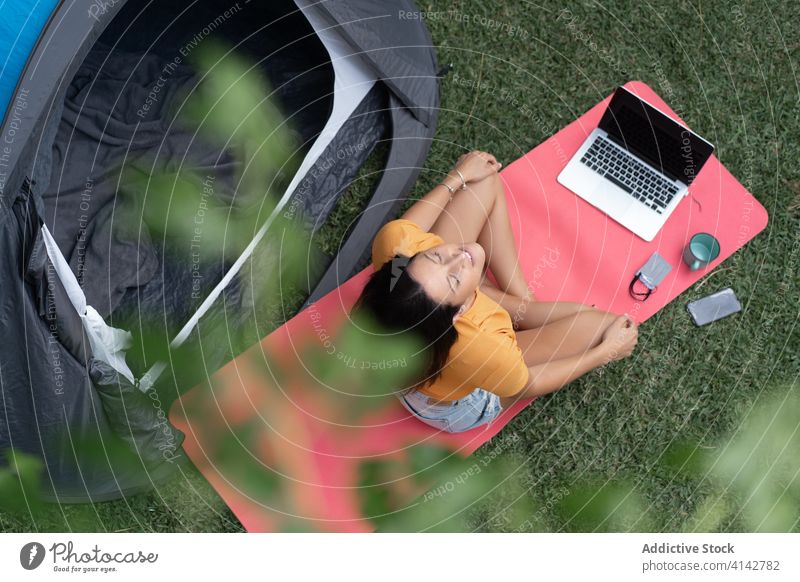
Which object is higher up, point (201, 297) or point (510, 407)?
point (510, 407)

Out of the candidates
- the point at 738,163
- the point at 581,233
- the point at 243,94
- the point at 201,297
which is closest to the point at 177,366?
the point at 201,297

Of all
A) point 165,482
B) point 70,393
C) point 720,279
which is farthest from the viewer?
point 720,279

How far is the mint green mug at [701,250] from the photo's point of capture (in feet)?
7.84

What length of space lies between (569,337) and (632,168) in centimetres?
60

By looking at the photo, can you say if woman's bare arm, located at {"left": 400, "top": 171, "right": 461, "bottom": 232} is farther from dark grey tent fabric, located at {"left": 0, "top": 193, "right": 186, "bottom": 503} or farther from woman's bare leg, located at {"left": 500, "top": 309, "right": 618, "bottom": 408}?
dark grey tent fabric, located at {"left": 0, "top": 193, "right": 186, "bottom": 503}

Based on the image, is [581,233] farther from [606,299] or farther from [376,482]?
[376,482]

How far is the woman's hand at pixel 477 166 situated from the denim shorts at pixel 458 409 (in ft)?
2.14

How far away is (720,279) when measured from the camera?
97.7 inches

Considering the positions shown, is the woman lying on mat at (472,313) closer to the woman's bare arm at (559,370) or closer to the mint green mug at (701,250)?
the woman's bare arm at (559,370)

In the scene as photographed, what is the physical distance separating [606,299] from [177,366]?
1362 mm

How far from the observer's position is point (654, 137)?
234 cm

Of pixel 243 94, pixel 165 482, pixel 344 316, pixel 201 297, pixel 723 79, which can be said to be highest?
pixel 723 79

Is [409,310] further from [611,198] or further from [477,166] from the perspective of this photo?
[611,198]

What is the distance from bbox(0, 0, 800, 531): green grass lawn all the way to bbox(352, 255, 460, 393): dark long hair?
690mm
